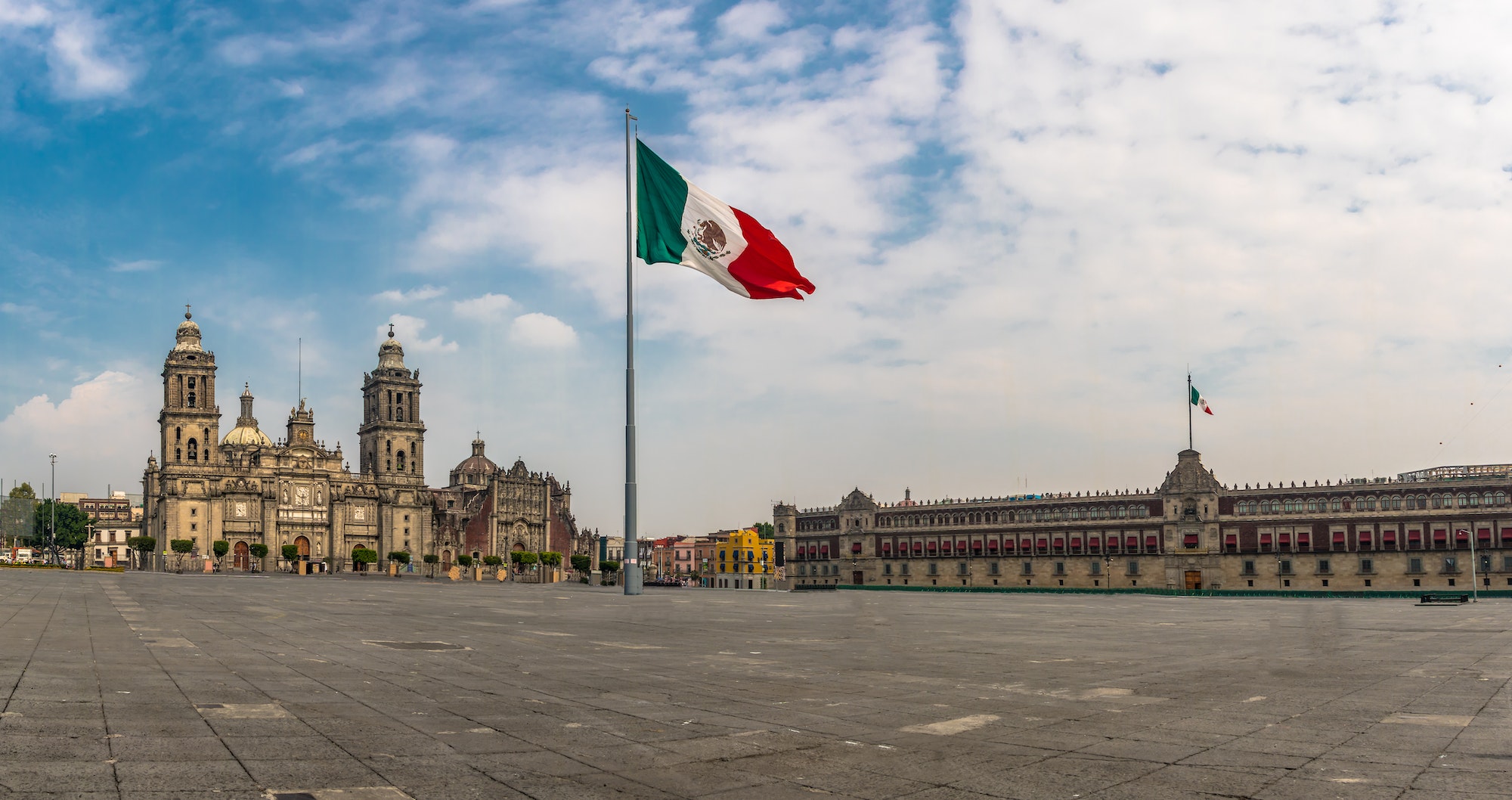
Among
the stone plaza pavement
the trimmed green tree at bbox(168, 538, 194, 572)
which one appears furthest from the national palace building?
the stone plaza pavement

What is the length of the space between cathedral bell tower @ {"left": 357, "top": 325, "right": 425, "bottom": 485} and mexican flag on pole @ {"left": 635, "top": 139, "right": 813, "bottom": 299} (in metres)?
119

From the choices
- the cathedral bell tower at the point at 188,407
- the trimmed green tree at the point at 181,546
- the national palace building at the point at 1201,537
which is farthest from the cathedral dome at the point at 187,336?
the national palace building at the point at 1201,537

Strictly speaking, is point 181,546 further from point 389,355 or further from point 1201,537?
point 1201,537

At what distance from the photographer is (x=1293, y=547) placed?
107062 mm

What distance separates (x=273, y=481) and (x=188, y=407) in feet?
45.4

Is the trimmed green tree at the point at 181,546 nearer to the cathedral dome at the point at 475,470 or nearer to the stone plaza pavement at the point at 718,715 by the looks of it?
the cathedral dome at the point at 475,470

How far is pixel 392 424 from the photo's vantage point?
13788cm

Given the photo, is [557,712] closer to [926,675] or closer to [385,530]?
[926,675]

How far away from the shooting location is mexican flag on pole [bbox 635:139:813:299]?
27.6m

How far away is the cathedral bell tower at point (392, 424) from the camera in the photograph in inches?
5423

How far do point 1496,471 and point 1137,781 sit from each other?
118 meters

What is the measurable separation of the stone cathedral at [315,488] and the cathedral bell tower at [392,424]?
0.15 m

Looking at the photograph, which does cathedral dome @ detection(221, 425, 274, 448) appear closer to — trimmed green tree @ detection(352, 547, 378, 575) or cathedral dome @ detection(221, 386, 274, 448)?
cathedral dome @ detection(221, 386, 274, 448)

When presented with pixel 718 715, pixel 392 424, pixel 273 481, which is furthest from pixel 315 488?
pixel 718 715
